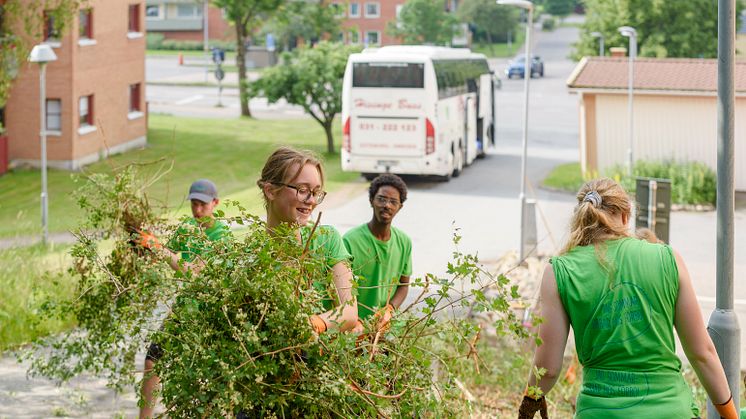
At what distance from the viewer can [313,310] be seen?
→ 418 cm

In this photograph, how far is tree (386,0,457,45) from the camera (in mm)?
79375

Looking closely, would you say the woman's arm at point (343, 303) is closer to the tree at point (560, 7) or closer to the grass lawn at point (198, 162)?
the grass lawn at point (198, 162)

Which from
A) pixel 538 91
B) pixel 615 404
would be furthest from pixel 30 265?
pixel 538 91

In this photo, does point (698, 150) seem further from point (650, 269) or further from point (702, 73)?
point (650, 269)

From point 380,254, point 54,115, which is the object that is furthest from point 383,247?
point 54,115

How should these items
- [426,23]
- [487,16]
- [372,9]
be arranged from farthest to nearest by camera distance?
[487,16]
[372,9]
[426,23]

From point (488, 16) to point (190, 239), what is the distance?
298 ft

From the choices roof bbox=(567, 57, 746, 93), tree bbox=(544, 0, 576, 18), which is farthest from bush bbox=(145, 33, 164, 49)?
roof bbox=(567, 57, 746, 93)

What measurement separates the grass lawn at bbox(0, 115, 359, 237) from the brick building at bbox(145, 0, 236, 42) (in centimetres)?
4397

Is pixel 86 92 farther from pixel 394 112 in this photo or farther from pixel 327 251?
pixel 327 251

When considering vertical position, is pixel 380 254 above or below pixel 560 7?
below

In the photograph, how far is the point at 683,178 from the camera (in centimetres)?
2970

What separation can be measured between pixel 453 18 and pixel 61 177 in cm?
4957

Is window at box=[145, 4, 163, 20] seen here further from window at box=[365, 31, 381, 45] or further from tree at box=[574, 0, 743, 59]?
tree at box=[574, 0, 743, 59]
